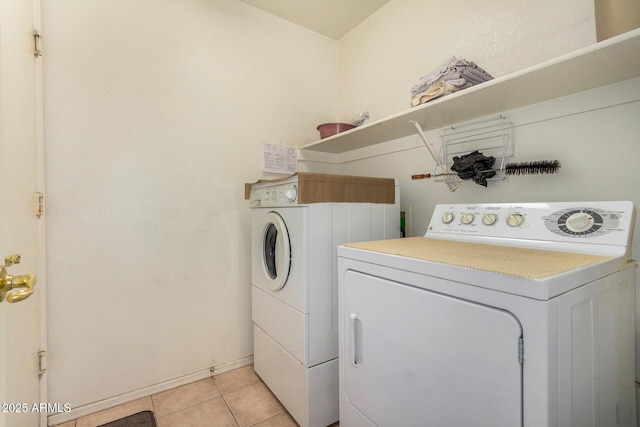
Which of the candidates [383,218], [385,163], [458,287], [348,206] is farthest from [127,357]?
[385,163]

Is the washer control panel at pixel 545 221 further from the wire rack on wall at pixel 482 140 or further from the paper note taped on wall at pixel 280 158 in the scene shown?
the paper note taped on wall at pixel 280 158

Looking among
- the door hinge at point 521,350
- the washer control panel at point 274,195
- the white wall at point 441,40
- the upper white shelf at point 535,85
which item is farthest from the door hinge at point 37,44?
the door hinge at point 521,350

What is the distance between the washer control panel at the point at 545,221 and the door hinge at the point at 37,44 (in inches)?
89.4

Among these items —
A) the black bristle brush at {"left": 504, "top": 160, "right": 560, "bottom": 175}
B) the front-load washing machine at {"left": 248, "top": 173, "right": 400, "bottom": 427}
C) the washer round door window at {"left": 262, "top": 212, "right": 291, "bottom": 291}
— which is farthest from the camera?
the washer round door window at {"left": 262, "top": 212, "right": 291, "bottom": 291}

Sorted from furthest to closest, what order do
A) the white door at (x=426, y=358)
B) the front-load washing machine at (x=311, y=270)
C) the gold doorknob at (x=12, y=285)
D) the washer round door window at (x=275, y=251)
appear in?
the washer round door window at (x=275, y=251) → the front-load washing machine at (x=311, y=270) → the white door at (x=426, y=358) → the gold doorknob at (x=12, y=285)

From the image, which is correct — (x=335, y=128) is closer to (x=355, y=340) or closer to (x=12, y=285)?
(x=355, y=340)

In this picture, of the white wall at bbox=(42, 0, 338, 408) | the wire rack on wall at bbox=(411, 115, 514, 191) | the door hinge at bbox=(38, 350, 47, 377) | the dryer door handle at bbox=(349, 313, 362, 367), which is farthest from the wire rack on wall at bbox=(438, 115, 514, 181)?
the door hinge at bbox=(38, 350, 47, 377)

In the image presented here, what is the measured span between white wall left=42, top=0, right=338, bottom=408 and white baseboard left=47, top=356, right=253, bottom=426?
0.11 ft

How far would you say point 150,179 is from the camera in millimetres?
1796

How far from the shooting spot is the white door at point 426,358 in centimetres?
70

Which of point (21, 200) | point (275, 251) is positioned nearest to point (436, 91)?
point (275, 251)

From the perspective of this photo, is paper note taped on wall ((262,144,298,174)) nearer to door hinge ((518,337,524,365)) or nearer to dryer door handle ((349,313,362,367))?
dryer door handle ((349,313,362,367))

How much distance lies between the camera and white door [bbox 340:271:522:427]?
2.31 ft

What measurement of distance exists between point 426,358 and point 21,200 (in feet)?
5.63
